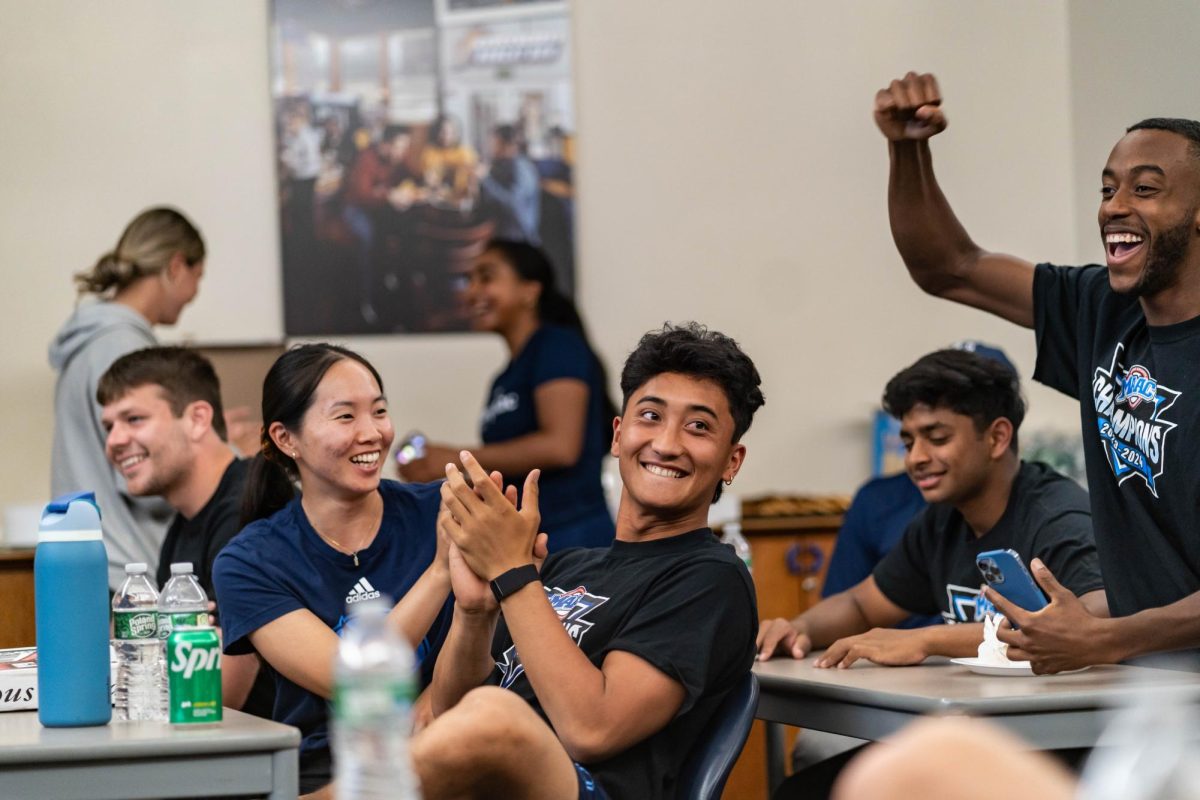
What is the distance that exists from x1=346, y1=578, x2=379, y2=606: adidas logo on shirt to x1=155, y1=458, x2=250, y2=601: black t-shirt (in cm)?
59

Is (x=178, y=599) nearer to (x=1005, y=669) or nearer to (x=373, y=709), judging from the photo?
(x=1005, y=669)

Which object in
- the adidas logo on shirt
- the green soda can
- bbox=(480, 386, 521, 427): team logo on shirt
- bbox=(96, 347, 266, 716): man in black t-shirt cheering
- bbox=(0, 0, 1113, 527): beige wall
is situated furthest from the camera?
bbox=(0, 0, 1113, 527): beige wall

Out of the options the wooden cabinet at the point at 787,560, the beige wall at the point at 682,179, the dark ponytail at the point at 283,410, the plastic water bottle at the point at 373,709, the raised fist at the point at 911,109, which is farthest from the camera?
the beige wall at the point at 682,179

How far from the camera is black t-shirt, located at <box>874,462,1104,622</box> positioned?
2.81 meters

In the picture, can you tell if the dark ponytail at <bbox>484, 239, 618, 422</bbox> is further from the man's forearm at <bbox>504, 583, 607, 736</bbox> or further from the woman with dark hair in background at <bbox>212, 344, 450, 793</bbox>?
the man's forearm at <bbox>504, 583, 607, 736</bbox>

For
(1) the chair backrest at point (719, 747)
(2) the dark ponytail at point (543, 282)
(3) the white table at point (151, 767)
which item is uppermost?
(2) the dark ponytail at point (543, 282)

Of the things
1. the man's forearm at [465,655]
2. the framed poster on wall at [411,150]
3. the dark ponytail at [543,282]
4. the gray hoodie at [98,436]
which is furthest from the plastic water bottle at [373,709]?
the framed poster on wall at [411,150]

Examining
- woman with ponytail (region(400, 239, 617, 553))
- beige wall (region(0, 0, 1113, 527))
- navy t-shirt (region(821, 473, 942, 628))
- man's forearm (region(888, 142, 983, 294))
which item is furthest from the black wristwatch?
beige wall (region(0, 0, 1113, 527))

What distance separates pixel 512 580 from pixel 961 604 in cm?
120

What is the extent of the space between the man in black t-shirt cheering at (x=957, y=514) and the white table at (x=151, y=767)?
128 centimetres

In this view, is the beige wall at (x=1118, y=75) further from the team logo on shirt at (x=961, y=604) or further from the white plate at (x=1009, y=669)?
the white plate at (x=1009, y=669)

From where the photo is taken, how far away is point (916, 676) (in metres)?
2.43

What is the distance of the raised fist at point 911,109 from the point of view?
8.91 feet

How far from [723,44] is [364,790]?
4.88 m
